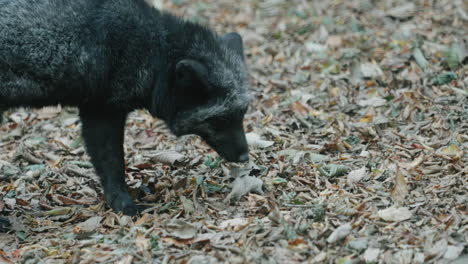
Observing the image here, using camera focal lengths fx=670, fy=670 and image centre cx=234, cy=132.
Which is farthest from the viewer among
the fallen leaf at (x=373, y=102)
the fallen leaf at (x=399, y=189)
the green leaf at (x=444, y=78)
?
the green leaf at (x=444, y=78)

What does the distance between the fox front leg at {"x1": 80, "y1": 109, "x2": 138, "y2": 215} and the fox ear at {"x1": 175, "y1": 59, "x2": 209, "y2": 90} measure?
32.3 inches

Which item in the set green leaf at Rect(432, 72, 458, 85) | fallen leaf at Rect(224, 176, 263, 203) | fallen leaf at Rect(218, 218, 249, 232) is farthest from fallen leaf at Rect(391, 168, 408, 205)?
green leaf at Rect(432, 72, 458, 85)

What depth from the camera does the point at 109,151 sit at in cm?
693

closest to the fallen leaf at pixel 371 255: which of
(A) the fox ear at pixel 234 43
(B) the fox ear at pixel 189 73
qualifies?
(B) the fox ear at pixel 189 73

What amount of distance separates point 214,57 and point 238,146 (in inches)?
37.3

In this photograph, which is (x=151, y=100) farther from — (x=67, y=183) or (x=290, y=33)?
(x=290, y=33)

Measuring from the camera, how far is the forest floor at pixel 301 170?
5.77 m

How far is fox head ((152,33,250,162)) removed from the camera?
647cm

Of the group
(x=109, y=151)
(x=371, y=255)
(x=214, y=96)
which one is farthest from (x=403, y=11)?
(x=371, y=255)

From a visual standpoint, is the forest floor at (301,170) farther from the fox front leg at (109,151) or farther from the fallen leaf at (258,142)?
the fox front leg at (109,151)

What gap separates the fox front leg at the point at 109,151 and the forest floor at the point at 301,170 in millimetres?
207

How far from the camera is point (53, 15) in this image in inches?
249

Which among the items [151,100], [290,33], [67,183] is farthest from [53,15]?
[290,33]

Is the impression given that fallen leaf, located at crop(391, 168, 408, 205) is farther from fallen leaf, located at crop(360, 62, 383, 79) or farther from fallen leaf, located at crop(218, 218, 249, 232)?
fallen leaf, located at crop(360, 62, 383, 79)
